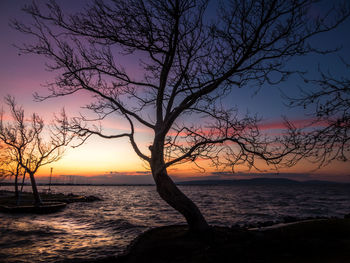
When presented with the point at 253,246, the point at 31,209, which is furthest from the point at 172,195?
the point at 31,209

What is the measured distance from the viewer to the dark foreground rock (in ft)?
19.6

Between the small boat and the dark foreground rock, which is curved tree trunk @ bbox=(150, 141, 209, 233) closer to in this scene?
the dark foreground rock

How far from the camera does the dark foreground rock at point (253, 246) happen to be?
599 cm

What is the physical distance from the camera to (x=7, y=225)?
18391 millimetres

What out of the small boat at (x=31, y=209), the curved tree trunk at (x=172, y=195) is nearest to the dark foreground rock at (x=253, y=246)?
the curved tree trunk at (x=172, y=195)

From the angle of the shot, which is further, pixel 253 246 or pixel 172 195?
pixel 172 195

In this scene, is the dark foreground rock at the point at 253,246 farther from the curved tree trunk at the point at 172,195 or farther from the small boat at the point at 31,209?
the small boat at the point at 31,209

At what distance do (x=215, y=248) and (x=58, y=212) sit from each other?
25.8 metres

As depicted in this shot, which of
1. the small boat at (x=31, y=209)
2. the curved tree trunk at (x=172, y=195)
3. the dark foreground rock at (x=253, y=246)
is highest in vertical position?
the curved tree trunk at (x=172, y=195)

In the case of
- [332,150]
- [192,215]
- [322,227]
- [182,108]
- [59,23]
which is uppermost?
[59,23]

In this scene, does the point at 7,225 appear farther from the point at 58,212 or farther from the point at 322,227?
the point at 322,227

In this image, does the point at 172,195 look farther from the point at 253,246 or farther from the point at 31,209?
the point at 31,209

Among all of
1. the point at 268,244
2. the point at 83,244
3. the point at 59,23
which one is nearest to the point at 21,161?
the point at 83,244

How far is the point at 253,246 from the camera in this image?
699 cm
